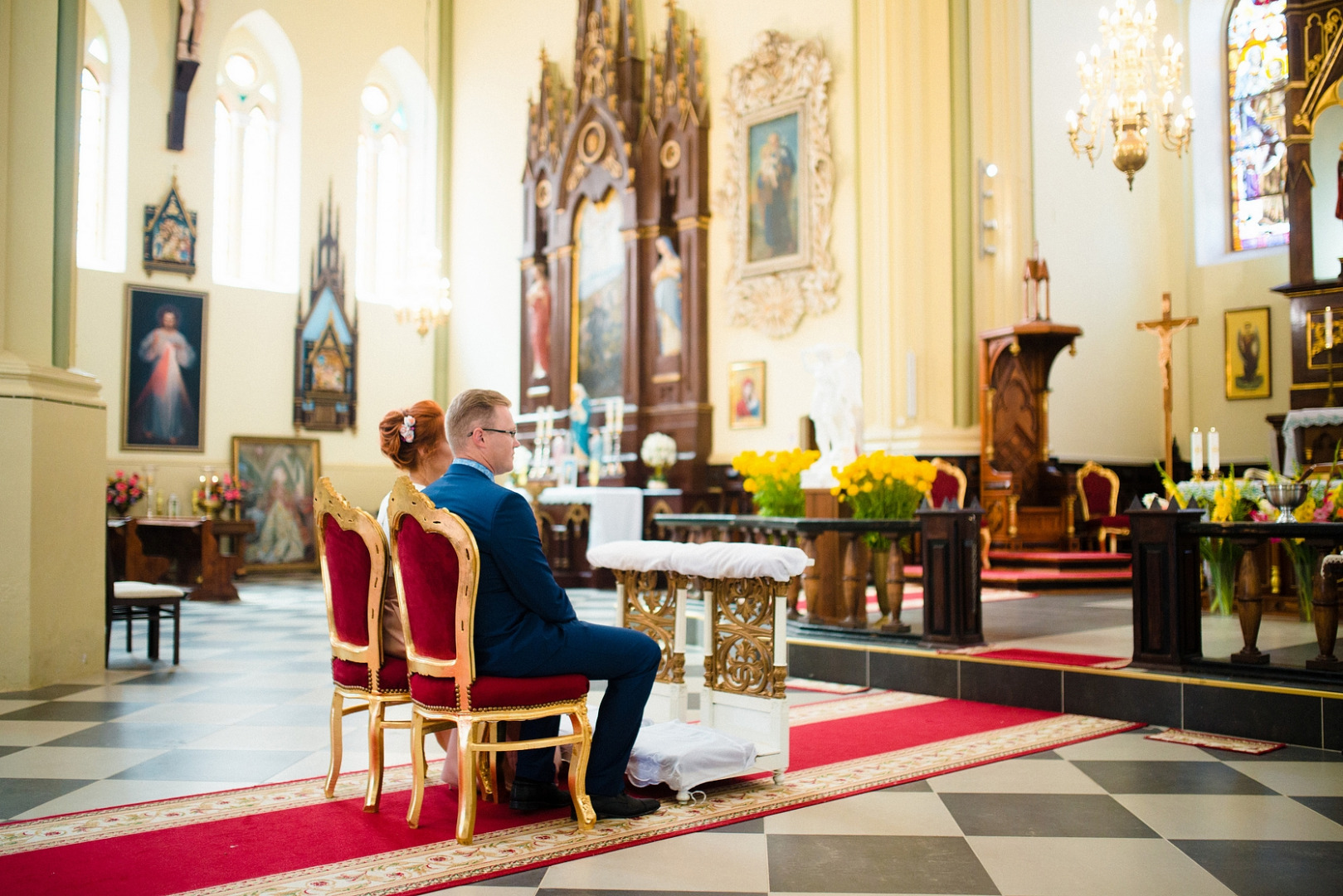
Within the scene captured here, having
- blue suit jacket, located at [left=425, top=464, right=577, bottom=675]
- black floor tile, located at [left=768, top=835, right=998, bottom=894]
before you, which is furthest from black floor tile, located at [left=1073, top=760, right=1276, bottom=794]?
blue suit jacket, located at [left=425, top=464, right=577, bottom=675]

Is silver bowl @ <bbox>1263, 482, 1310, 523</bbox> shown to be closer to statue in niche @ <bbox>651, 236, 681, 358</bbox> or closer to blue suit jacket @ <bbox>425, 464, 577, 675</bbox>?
blue suit jacket @ <bbox>425, 464, 577, 675</bbox>

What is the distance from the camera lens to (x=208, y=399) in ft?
46.0

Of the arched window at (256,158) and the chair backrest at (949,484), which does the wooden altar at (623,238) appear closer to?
the chair backrest at (949,484)

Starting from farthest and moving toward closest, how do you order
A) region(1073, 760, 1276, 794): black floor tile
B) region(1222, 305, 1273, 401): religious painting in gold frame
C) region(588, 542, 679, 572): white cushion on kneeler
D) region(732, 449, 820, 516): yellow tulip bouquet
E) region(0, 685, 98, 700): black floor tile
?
region(1222, 305, 1273, 401): religious painting in gold frame < region(732, 449, 820, 516): yellow tulip bouquet < region(0, 685, 98, 700): black floor tile < region(588, 542, 679, 572): white cushion on kneeler < region(1073, 760, 1276, 794): black floor tile

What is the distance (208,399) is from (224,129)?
3622 mm

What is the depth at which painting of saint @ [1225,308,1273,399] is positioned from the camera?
475 inches

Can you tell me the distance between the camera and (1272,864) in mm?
2957

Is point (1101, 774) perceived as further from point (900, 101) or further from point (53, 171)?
point (900, 101)

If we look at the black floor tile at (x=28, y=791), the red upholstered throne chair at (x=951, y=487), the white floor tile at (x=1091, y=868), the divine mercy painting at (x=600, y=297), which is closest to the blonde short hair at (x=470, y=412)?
the black floor tile at (x=28, y=791)

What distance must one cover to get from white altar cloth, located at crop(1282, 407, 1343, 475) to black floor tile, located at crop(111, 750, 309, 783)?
28.3 feet

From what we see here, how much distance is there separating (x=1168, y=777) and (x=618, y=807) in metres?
1.99

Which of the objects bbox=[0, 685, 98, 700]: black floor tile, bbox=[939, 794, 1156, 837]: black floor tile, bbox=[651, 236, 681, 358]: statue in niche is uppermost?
bbox=[651, 236, 681, 358]: statue in niche

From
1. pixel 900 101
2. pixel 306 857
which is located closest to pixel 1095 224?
pixel 900 101

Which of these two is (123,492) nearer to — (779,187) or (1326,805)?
(779,187)
